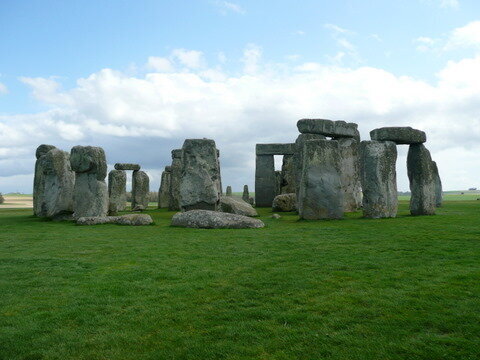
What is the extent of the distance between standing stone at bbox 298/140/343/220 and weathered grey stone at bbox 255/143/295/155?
34.1ft

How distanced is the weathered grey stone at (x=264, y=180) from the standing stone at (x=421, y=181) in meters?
9.64

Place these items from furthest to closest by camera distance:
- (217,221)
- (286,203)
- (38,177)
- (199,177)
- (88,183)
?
(286,203)
(38,177)
(199,177)
(88,183)
(217,221)

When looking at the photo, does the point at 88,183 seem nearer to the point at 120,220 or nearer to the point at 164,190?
the point at 120,220

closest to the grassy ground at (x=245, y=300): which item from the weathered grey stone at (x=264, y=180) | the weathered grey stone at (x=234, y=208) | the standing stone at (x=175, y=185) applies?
the weathered grey stone at (x=234, y=208)

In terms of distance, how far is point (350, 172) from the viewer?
685 inches

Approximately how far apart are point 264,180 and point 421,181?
10.3m

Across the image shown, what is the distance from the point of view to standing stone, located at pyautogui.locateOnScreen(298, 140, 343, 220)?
1198 centimetres

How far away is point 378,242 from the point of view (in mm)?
7559

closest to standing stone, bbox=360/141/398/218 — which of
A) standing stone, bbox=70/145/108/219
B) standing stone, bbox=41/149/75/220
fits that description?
standing stone, bbox=70/145/108/219

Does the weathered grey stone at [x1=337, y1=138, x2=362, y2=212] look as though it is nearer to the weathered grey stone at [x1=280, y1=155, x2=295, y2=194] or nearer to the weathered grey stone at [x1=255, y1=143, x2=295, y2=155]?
the weathered grey stone at [x1=280, y1=155, x2=295, y2=194]

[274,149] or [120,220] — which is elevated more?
[274,149]

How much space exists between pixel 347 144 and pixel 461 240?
34.2ft

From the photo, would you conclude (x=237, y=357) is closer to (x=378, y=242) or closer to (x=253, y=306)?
(x=253, y=306)

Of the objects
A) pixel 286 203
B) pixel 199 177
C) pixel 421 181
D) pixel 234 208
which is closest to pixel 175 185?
pixel 286 203
